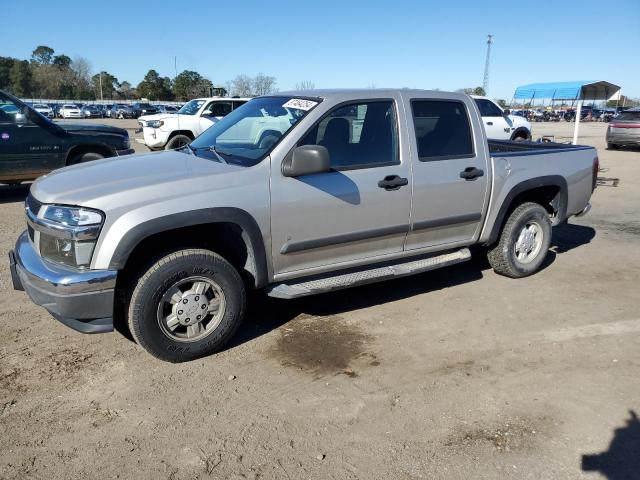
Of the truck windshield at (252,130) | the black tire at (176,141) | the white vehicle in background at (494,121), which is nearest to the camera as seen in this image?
the truck windshield at (252,130)

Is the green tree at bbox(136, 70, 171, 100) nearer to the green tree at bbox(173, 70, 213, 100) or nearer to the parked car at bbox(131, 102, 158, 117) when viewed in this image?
the green tree at bbox(173, 70, 213, 100)

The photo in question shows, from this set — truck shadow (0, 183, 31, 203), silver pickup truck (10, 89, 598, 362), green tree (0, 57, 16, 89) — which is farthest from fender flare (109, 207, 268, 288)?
green tree (0, 57, 16, 89)

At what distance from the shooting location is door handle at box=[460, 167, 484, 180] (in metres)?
4.68

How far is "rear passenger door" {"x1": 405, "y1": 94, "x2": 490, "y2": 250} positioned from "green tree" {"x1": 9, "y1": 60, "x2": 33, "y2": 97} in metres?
96.2

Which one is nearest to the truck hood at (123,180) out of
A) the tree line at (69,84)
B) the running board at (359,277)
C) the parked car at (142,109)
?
the running board at (359,277)

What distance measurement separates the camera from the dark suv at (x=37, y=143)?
8.51 m

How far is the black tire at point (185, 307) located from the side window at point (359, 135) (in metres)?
1.17

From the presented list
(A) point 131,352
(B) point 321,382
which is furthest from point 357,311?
(A) point 131,352

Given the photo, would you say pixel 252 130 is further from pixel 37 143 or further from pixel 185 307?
pixel 37 143

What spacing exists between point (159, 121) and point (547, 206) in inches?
426

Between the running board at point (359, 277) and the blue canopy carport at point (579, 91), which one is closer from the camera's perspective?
the running board at point (359, 277)

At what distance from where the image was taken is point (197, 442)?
9.50 ft

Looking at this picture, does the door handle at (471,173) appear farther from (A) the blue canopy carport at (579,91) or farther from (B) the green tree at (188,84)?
(B) the green tree at (188,84)

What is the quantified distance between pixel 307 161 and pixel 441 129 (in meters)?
1.63
